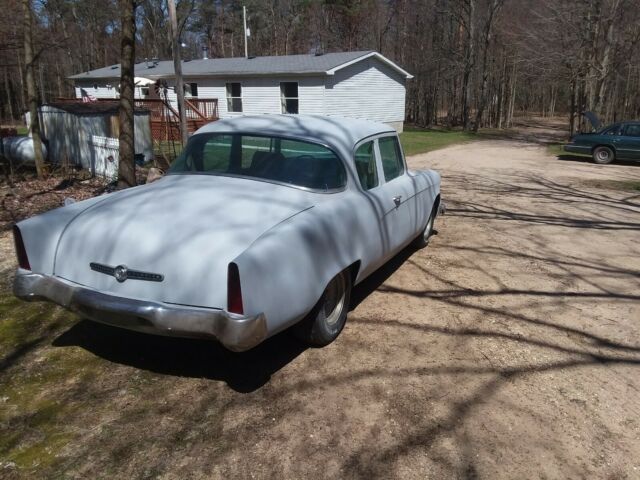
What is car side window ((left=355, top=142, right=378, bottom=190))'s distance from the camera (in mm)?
4180

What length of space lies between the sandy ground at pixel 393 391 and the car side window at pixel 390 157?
109cm

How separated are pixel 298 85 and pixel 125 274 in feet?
76.1

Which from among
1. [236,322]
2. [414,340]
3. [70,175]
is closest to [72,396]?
[236,322]

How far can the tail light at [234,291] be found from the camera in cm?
263

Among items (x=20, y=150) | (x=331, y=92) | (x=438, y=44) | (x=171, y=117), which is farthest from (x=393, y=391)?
(x=438, y=44)

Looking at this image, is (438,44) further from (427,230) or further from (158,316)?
(158,316)

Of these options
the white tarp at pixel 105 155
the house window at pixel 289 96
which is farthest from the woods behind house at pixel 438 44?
the white tarp at pixel 105 155

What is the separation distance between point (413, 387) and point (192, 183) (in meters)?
2.17

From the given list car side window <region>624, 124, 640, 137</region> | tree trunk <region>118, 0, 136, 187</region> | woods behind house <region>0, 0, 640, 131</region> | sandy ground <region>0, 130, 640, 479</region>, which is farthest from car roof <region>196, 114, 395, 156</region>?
woods behind house <region>0, 0, 640, 131</region>

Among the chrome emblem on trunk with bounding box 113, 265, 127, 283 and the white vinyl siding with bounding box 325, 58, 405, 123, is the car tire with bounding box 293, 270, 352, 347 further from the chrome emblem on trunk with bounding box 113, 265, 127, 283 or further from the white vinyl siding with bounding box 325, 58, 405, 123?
the white vinyl siding with bounding box 325, 58, 405, 123

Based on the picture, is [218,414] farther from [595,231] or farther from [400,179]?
[595,231]

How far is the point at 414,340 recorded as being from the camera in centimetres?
387

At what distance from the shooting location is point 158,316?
2.82 metres

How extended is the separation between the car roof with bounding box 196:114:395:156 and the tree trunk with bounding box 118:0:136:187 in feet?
12.4
